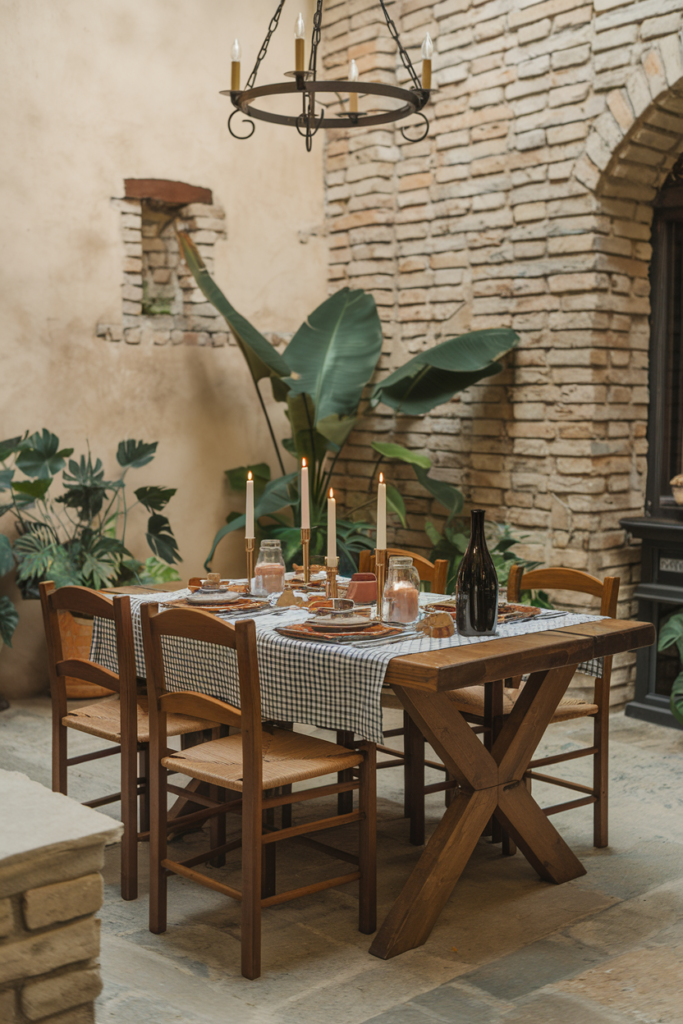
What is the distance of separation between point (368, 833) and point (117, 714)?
37.2 inches

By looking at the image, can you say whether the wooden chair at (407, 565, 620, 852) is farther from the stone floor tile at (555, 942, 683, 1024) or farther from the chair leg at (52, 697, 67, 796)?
the chair leg at (52, 697, 67, 796)

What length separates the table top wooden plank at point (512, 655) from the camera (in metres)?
2.54

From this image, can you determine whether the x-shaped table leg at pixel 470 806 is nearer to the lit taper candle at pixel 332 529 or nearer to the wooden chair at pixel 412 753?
the wooden chair at pixel 412 753

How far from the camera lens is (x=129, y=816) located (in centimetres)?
297

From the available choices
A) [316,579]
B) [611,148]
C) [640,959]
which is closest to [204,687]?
[316,579]

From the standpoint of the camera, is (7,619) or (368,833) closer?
(368,833)

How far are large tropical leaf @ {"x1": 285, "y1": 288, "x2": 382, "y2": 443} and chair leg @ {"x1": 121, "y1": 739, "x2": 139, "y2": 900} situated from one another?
8.80ft

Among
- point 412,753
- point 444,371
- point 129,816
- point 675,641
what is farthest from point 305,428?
point 129,816

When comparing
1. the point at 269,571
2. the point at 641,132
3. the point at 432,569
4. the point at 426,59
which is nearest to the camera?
the point at 426,59

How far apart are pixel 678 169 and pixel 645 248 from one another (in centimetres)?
39

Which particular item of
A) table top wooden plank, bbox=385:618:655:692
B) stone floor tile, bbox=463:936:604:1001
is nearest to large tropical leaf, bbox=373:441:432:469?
table top wooden plank, bbox=385:618:655:692

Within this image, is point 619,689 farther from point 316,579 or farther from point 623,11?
point 623,11

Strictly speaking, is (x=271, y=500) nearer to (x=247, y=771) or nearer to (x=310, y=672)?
(x=310, y=672)

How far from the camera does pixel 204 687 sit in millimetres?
3025
